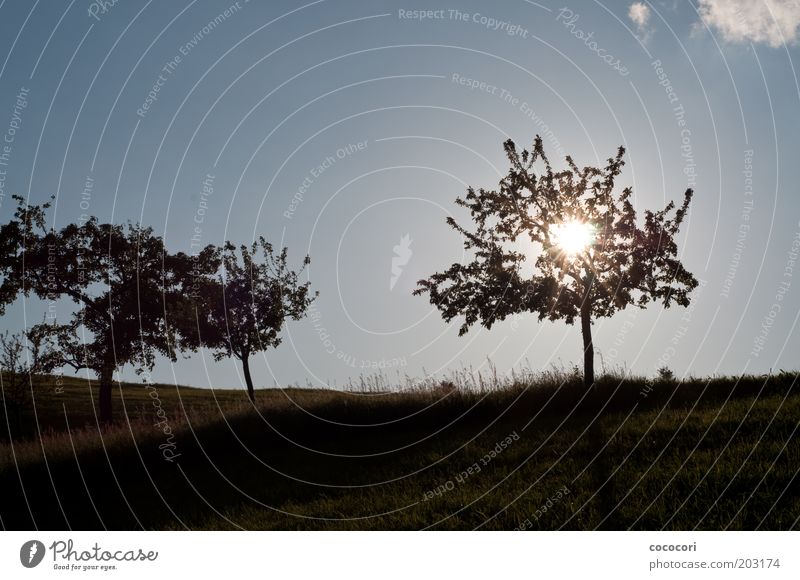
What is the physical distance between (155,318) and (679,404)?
28.3 metres

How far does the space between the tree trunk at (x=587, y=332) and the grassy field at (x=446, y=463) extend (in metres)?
0.40

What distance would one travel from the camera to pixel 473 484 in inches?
398

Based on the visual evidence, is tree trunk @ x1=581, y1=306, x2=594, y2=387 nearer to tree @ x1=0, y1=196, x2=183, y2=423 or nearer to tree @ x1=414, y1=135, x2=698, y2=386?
tree @ x1=414, y1=135, x2=698, y2=386

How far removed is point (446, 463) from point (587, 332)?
30.0 feet

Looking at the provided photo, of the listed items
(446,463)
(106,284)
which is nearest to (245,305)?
(106,284)

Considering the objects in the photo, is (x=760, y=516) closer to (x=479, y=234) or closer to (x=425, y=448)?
(x=425, y=448)

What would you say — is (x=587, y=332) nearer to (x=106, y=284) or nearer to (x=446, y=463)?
(x=446, y=463)

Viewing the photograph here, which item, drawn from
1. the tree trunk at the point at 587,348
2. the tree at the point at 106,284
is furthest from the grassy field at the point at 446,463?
the tree at the point at 106,284

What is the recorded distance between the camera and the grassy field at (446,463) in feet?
27.3

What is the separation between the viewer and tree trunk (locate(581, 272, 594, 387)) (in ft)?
59.7

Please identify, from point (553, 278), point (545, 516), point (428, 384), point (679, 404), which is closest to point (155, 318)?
point (428, 384)

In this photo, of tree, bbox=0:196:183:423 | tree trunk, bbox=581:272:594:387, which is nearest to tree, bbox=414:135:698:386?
tree trunk, bbox=581:272:594:387

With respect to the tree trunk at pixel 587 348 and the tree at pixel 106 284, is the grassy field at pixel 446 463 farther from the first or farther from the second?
the tree at pixel 106 284

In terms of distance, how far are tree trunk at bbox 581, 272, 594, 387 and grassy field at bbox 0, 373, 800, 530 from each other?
40 centimetres
